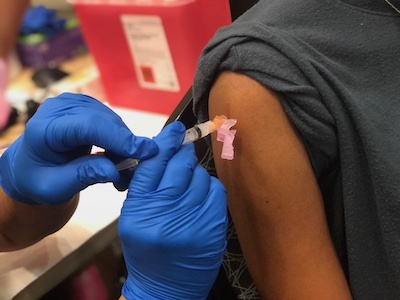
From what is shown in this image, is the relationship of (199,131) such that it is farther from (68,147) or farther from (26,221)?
(26,221)

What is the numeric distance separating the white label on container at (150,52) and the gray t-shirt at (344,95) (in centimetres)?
60

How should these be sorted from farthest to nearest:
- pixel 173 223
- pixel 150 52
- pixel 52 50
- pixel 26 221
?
pixel 52 50
pixel 150 52
pixel 26 221
pixel 173 223

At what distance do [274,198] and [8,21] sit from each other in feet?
3.56

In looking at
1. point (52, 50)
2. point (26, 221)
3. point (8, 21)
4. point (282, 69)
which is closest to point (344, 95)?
point (282, 69)

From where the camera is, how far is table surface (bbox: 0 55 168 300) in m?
1.01

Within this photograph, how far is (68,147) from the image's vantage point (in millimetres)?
730

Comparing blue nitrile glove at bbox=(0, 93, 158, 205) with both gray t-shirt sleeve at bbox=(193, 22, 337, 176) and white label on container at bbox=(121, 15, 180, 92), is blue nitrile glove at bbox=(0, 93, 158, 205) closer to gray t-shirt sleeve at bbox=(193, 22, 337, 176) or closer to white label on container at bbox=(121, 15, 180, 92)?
gray t-shirt sleeve at bbox=(193, 22, 337, 176)

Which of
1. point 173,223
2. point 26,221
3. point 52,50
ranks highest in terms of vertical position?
point 173,223

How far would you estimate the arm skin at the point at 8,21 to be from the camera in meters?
1.45

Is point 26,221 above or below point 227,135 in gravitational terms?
below

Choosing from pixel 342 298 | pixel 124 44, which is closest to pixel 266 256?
pixel 342 298

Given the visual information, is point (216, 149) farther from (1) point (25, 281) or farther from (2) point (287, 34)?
(1) point (25, 281)

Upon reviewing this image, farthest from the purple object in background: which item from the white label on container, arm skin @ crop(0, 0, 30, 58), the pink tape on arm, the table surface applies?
the pink tape on arm

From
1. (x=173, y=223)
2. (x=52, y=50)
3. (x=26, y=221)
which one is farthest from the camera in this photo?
(x=52, y=50)
